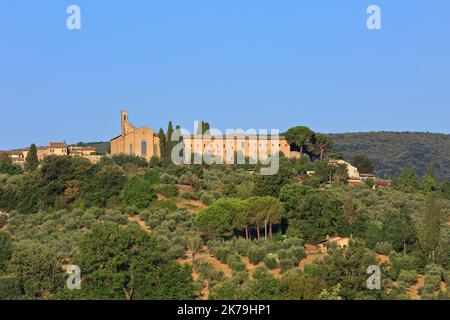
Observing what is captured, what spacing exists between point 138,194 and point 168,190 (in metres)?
3.31

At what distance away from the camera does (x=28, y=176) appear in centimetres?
7400

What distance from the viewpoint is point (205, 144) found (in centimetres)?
8700

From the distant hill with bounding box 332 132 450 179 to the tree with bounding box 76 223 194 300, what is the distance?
89899mm

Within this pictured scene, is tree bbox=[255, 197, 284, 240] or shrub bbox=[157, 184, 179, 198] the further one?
shrub bbox=[157, 184, 179, 198]

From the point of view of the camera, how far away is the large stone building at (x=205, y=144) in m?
86.3

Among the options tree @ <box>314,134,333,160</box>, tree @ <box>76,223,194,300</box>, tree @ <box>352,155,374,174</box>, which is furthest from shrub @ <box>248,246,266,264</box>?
tree @ <box>352,155,374,174</box>

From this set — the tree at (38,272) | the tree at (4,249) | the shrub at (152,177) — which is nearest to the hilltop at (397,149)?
the shrub at (152,177)

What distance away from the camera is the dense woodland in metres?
47.3

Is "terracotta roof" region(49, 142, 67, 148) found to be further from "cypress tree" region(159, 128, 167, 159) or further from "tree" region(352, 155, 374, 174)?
"tree" region(352, 155, 374, 174)

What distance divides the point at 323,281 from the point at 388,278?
581cm

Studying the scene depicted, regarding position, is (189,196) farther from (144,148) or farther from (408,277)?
(408,277)

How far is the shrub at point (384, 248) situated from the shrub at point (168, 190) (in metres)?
17.1


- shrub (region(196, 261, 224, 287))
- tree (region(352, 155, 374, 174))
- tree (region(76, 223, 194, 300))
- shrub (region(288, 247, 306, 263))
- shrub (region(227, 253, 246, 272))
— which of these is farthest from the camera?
tree (region(352, 155, 374, 174))
